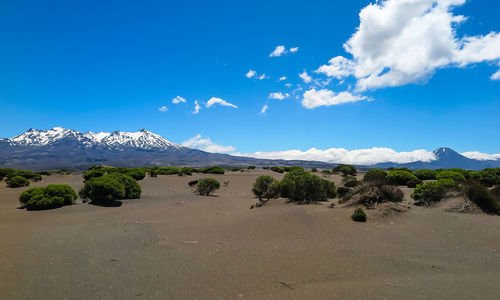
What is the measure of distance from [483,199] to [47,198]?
21.6 metres

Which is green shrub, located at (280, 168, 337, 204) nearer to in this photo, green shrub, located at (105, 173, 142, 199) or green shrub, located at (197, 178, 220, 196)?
green shrub, located at (197, 178, 220, 196)

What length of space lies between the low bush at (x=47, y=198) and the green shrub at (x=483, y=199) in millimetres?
20989

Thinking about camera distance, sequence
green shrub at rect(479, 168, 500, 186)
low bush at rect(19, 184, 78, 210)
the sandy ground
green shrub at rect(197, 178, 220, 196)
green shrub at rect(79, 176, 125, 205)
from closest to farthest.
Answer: the sandy ground < low bush at rect(19, 184, 78, 210) < green shrub at rect(79, 176, 125, 205) < green shrub at rect(479, 168, 500, 186) < green shrub at rect(197, 178, 220, 196)

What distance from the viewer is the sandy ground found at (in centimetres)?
530

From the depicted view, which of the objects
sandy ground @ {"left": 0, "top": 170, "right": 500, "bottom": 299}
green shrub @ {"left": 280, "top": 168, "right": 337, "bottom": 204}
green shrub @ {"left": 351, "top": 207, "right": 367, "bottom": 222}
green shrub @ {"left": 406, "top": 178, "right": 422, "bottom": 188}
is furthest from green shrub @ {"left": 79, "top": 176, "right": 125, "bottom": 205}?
green shrub @ {"left": 406, "top": 178, "right": 422, "bottom": 188}

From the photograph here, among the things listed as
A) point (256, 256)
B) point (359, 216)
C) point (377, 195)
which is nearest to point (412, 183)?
point (377, 195)

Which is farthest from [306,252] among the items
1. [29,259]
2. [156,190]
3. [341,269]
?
[156,190]

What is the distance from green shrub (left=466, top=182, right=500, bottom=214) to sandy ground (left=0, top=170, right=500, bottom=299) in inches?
43.5

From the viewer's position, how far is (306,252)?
7.60 m

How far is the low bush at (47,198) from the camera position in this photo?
14.1 meters

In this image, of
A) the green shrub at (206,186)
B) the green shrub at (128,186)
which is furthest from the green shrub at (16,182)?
the green shrub at (206,186)

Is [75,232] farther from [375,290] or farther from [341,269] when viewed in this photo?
[375,290]

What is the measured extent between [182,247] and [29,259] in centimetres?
396

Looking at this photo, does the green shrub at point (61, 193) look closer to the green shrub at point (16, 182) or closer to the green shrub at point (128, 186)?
the green shrub at point (128, 186)
